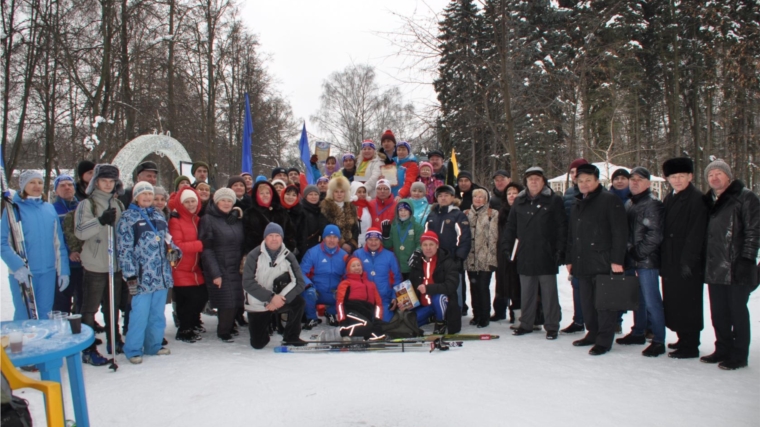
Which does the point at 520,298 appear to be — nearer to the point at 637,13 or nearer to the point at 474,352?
the point at 474,352

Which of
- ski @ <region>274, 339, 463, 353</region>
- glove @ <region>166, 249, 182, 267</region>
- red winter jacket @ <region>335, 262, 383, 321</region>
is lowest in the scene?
ski @ <region>274, 339, 463, 353</region>

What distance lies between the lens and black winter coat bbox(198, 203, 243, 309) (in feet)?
18.4

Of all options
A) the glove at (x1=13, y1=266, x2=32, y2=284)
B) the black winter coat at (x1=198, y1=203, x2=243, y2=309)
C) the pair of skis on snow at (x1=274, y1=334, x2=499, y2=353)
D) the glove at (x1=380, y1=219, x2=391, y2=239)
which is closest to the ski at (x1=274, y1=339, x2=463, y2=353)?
the pair of skis on snow at (x1=274, y1=334, x2=499, y2=353)

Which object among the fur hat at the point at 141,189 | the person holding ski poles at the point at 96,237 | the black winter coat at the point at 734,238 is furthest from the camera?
the fur hat at the point at 141,189

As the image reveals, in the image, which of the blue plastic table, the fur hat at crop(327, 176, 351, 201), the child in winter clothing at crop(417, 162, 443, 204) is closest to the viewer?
the blue plastic table

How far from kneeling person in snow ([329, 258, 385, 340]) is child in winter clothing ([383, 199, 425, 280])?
0.73 metres

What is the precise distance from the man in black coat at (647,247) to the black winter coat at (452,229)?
1888 mm

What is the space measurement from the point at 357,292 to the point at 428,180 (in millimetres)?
2793

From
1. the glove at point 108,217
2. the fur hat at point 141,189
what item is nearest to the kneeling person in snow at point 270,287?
the fur hat at point 141,189

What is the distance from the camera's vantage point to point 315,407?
3.61 m

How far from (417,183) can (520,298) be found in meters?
2.19

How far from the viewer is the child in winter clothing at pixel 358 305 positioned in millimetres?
5723

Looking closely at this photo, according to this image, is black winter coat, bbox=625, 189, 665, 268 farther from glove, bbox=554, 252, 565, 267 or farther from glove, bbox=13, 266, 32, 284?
glove, bbox=13, 266, 32, 284

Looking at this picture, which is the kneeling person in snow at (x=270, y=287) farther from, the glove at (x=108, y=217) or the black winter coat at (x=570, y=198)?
the black winter coat at (x=570, y=198)
